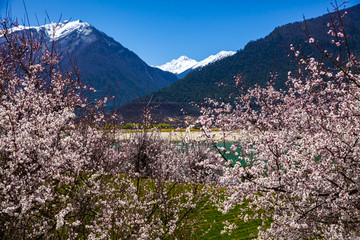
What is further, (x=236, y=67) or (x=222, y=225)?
(x=236, y=67)

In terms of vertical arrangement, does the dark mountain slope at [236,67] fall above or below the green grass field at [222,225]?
above

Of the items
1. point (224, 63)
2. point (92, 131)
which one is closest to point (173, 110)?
point (224, 63)

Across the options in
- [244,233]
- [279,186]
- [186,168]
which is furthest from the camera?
[186,168]

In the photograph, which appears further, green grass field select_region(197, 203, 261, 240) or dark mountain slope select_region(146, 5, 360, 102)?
dark mountain slope select_region(146, 5, 360, 102)

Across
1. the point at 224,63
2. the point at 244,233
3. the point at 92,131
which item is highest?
the point at 224,63

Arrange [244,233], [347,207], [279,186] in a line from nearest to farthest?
[347,207] → [279,186] → [244,233]

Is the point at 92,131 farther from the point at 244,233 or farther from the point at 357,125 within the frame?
the point at 357,125

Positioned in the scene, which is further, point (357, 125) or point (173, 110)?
point (173, 110)

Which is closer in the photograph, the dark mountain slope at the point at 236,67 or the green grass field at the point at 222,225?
the green grass field at the point at 222,225

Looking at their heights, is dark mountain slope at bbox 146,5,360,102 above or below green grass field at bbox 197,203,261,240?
above

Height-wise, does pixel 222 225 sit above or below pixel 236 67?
below

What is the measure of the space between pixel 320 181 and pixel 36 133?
589 cm

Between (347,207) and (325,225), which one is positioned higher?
(347,207)

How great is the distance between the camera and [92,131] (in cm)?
842
